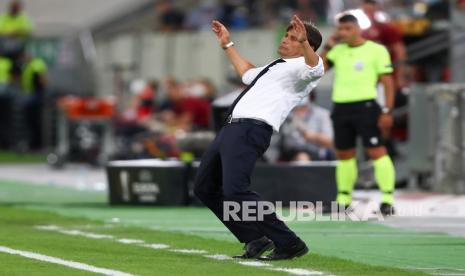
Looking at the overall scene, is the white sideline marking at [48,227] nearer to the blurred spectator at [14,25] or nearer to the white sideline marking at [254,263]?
the white sideline marking at [254,263]

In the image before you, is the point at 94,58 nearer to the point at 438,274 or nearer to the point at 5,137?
the point at 5,137

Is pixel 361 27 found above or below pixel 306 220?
above

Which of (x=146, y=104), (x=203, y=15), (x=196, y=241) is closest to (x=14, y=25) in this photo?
(x=203, y=15)

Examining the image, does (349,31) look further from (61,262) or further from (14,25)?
(14,25)

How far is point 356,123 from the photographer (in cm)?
1559

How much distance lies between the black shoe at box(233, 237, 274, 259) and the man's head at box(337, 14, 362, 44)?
4.94 metres

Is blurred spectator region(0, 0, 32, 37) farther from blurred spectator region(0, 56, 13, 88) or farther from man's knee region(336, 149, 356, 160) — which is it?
man's knee region(336, 149, 356, 160)

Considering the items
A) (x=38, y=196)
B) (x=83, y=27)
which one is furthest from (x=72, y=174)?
(x=83, y=27)

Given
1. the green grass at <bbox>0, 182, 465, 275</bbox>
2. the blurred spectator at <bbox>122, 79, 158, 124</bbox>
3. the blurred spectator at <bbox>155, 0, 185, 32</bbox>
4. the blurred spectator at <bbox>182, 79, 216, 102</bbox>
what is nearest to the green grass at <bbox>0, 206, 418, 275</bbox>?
the green grass at <bbox>0, 182, 465, 275</bbox>

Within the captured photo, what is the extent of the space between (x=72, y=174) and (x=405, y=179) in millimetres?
7129

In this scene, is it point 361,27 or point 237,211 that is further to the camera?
point 361,27

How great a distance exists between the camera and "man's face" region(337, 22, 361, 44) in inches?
612

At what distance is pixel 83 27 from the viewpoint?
34.0 m

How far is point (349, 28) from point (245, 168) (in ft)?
16.1
